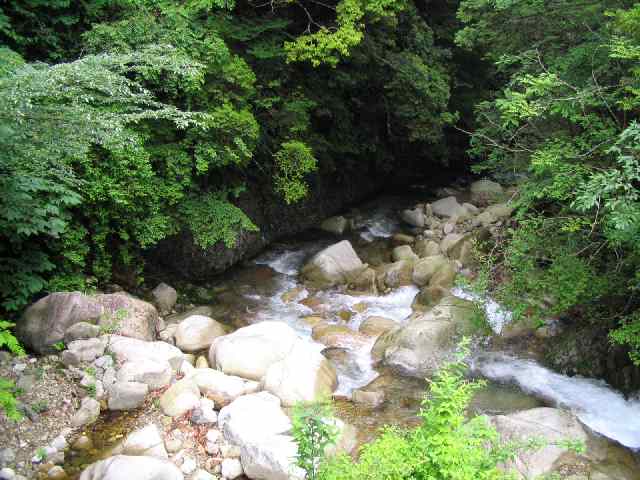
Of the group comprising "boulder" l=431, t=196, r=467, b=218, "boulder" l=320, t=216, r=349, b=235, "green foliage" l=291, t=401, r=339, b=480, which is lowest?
"boulder" l=320, t=216, r=349, b=235

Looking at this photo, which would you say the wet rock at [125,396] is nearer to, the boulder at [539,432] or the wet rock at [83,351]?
the wet rock at [83,351]

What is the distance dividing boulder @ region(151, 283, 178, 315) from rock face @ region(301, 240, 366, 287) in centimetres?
285

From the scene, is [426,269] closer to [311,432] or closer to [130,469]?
[130,469]

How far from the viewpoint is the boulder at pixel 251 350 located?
7.15 m

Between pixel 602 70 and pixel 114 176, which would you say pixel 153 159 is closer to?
pixel 114 176

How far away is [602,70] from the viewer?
6547 mm

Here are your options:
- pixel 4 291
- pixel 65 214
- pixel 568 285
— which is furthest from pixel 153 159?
pixel 568 285

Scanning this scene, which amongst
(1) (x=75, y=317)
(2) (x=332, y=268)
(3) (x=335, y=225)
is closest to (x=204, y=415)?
(1) (x=75, y=317)

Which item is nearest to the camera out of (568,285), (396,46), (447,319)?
(568,285)

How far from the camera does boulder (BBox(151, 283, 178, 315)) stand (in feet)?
29.4

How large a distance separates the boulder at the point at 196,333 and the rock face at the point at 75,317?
0.46 meters

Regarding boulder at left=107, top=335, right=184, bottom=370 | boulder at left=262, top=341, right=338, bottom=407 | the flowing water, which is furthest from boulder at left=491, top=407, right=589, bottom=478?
boulder at left=107, top=335, right=184, bottom=370

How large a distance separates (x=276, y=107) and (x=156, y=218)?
3993mm

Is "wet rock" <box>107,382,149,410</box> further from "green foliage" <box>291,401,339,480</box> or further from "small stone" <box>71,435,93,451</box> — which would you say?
"green foliage" <box>291,401,339,480</box>
